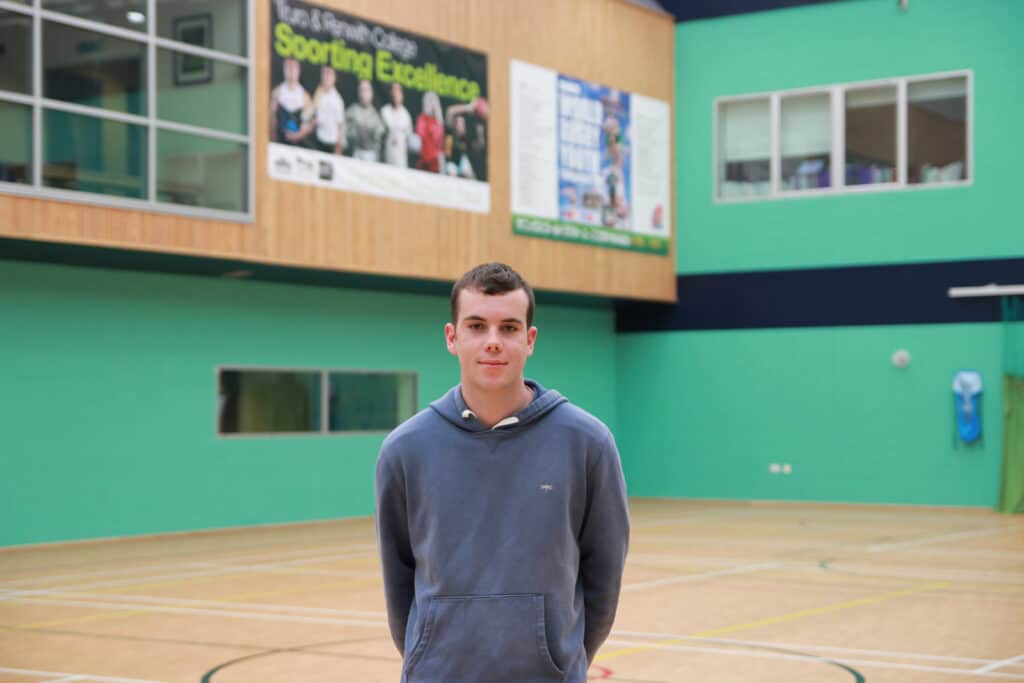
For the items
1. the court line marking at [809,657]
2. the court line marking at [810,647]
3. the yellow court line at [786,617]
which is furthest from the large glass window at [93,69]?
the yellow court line at [786,617]

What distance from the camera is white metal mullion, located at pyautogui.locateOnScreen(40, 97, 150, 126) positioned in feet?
50.0

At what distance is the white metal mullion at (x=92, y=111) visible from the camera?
50.0 feet

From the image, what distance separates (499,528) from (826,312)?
20846mm

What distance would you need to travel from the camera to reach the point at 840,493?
23547 mm

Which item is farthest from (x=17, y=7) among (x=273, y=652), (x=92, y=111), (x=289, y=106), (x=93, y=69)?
(x=273, y=652)

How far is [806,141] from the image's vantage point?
24.0 meters

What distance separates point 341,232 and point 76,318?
336cm

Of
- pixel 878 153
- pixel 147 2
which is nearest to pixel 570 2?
pixel 878 153

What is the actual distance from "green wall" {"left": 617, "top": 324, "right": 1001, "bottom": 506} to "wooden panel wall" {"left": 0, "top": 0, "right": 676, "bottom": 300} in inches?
65.5

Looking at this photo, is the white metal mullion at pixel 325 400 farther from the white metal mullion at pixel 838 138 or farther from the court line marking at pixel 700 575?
the white metal mullion at pixel 838 138

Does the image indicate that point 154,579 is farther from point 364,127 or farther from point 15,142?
point 364,127

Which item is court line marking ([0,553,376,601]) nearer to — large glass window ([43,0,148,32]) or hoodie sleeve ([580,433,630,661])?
large glass window ([43,0,148,32])

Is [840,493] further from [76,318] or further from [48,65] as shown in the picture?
[48,65]

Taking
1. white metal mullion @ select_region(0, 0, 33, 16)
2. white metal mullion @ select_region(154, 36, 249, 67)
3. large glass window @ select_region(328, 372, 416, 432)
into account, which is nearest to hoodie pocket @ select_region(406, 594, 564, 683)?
white metal mullion @ select_region(0, 0, 33, 16)
